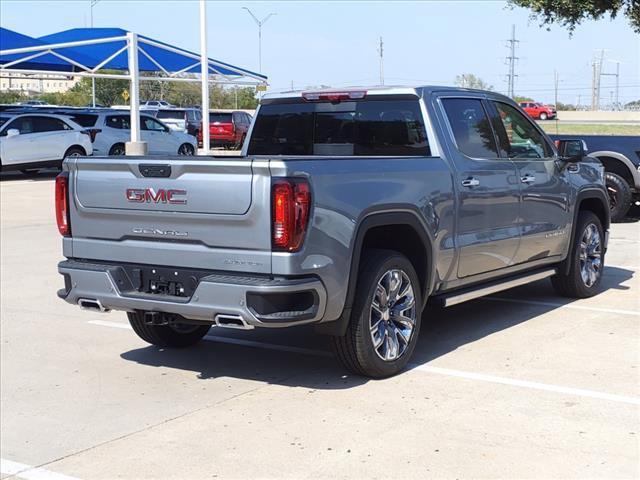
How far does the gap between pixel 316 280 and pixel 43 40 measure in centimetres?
2431

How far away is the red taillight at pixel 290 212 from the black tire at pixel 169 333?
6.43 feet

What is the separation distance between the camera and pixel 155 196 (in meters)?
5.68

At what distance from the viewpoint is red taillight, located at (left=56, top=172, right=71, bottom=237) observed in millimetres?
6195

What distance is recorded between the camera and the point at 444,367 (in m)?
6.35

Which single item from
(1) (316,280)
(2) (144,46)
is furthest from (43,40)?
(1) (316,280)

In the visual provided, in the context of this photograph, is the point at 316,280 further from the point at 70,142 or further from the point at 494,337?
the point at 70,142

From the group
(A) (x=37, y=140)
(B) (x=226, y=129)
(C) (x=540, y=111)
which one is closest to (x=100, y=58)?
(A) (x=37, y=140)

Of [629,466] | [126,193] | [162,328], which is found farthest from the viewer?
[162,328]

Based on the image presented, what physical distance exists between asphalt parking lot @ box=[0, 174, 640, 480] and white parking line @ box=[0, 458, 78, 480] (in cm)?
1

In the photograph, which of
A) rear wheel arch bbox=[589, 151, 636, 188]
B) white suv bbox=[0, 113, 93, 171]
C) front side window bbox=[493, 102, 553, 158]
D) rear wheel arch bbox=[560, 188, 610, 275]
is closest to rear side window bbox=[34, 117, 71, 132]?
white suv bbox=[0, 113, 93, 171]

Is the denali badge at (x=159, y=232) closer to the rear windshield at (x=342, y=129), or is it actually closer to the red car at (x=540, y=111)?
the rear windshield at (x=342, y=129)

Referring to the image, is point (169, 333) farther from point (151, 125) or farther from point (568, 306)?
point (151, 125)

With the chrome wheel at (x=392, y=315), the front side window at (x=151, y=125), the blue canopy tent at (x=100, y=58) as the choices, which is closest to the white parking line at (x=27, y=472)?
the chrome wheel at (x=392, y=315)

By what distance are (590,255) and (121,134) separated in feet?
65.1
